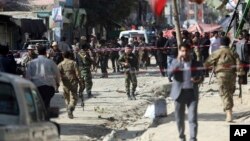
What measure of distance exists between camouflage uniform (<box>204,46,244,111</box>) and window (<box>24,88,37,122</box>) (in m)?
6.36

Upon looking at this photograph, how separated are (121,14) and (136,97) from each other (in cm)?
3245

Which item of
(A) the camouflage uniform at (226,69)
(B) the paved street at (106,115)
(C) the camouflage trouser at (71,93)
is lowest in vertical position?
(B) the paved street at (106,115)

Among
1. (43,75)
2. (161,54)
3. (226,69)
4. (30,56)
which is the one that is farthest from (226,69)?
(161,54)

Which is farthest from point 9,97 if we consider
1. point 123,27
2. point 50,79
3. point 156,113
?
point 123,27

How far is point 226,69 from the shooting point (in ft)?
44.9

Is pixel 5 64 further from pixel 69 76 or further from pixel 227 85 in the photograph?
pixel 227 85

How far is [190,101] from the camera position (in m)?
10.8

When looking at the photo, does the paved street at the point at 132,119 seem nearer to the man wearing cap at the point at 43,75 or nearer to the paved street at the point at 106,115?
the paved street at the point at 106,115

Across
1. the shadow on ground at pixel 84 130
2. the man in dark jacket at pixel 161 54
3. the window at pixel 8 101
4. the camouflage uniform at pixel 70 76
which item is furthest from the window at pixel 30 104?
the man in dark jacket at pixel 161 54

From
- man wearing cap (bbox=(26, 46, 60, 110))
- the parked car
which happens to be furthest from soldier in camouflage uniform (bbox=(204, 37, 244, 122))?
the parked car

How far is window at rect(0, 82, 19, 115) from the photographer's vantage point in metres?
7.25

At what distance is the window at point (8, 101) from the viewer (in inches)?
286

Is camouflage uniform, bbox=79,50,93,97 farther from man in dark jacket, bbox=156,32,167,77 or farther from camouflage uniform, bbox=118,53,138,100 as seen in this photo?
man in dark jacket, bbox=156,32,167,77

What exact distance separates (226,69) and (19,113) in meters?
7.17
